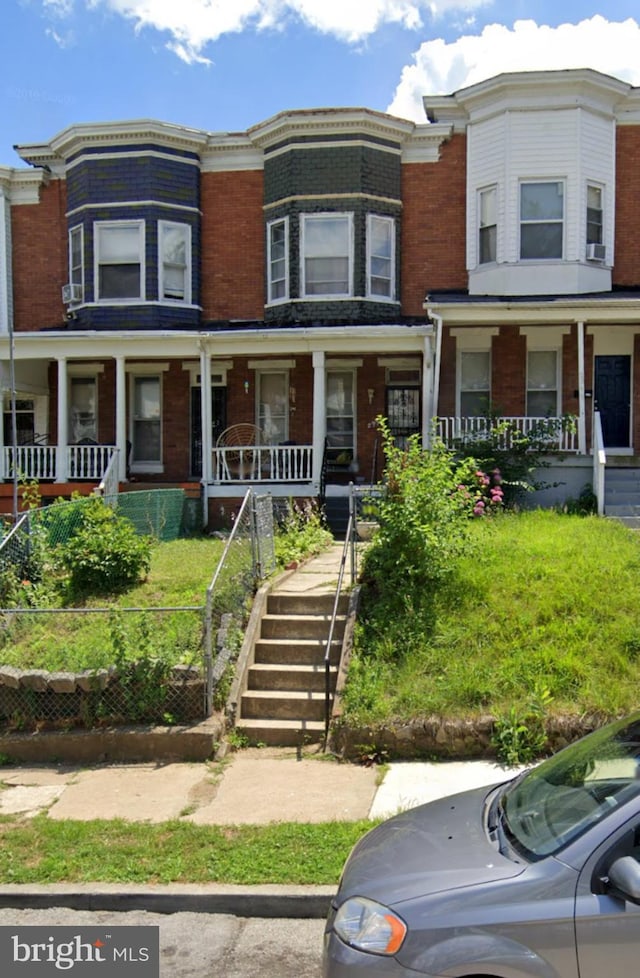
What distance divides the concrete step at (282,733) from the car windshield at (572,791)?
3276mm

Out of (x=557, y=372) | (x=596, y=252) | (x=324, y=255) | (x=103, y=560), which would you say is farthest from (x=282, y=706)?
(x=596, y=252)

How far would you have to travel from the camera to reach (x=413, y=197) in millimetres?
17109

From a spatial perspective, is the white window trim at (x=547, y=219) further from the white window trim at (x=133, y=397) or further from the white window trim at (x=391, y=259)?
the white window trim at (x=133, y=397)

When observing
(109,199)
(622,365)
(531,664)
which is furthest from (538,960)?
(109,199)

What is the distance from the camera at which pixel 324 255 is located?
16.9 m

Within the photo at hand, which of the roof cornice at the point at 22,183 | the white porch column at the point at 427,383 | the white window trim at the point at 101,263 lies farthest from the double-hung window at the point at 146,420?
the white porch column at the point at 427,383

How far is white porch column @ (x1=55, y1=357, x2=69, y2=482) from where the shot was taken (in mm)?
15641

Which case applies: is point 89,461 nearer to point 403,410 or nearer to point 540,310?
point 403,410

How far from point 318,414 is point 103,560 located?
7.00 m

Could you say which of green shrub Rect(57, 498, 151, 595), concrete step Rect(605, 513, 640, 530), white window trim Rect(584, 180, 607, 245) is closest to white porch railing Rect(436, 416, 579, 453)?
concrete step Rect(605, 513, 640, 530)

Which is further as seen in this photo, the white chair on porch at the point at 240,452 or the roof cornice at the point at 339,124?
the roof cornice at the point at 339,124

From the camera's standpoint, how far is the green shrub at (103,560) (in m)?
9.30

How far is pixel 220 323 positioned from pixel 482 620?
38.5ft

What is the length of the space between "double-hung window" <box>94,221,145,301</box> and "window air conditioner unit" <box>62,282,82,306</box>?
1.57 feet
